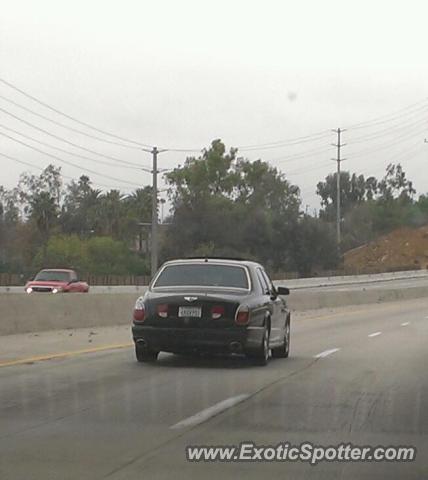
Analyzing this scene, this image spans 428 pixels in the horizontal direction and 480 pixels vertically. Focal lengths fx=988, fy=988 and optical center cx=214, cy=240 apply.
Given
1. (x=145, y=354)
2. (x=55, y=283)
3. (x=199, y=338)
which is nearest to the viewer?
(x=199, y=338)

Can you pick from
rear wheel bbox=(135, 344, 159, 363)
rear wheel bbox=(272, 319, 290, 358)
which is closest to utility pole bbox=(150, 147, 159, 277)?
rear wheel bbox=(272, 319, 290, 358)

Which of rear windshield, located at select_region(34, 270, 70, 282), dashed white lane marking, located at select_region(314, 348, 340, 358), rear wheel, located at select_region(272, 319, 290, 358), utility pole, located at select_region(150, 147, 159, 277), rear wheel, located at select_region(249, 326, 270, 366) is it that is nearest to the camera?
rear wheel, located at select_region(249, 326, 270, 366)

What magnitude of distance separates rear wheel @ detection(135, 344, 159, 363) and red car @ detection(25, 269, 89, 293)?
24414 millimetres

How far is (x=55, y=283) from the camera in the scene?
137 feet

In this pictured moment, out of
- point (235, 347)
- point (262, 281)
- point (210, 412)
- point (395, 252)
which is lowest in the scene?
point (210, 412)

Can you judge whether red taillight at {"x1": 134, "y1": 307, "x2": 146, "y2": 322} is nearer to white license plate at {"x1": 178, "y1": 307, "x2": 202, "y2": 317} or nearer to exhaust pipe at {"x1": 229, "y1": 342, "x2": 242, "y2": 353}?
white license plate at {"x1": 178, "y1": 307, "x2": 202, "y2": 317}

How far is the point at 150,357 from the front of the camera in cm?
1650

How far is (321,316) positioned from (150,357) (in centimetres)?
2052

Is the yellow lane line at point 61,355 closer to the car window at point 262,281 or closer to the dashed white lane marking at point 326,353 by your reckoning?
the car window at point 262,281

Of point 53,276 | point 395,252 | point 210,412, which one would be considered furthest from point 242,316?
point 395,252

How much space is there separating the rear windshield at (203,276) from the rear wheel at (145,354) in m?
1.06

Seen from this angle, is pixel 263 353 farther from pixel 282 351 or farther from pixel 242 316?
pixel 282 351

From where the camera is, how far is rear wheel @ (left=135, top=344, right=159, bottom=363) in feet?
53.1

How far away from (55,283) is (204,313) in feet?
90.0
